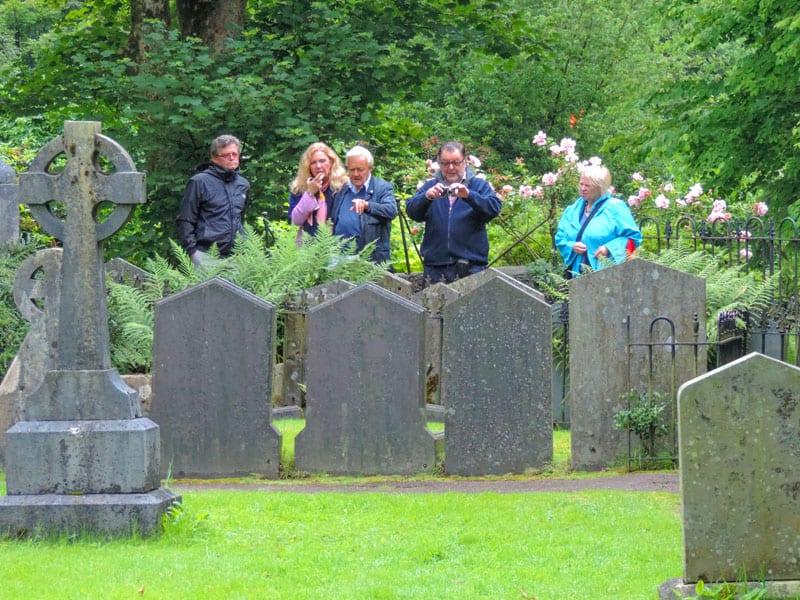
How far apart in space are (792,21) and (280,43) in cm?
622

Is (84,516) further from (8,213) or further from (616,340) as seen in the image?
(8,213)

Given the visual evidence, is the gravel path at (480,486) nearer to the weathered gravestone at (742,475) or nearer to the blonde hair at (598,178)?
the weathered gravestone at (742,475)

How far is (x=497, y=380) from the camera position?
959cm

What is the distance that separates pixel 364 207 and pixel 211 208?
1613 millimetres

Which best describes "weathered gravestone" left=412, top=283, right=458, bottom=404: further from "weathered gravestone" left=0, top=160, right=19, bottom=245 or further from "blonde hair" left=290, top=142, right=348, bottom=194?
"weathered gravestone" left=0, top=160, right=19, bottom=245

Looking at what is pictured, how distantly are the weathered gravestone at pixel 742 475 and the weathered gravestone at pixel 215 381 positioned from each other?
14.9 ft

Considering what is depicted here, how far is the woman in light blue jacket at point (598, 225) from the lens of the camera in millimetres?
11773

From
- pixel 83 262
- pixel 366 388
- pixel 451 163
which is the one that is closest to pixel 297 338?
pixel 451 163

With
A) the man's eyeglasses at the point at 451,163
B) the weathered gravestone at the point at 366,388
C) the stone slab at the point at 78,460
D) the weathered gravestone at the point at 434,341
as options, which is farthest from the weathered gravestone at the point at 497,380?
the stone slab at the point at 78,460

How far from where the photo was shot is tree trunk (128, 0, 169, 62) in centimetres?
1772

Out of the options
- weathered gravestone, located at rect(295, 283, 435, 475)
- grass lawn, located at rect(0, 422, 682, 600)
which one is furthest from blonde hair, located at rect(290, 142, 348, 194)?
grass lawn, located at rect(0, 422, 682, 600)

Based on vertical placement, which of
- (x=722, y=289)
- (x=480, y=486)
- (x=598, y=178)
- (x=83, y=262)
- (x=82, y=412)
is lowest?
(x=480, y=486)

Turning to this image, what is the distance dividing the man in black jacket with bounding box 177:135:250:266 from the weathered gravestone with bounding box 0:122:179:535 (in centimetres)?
489

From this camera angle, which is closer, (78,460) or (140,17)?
(78,460)
